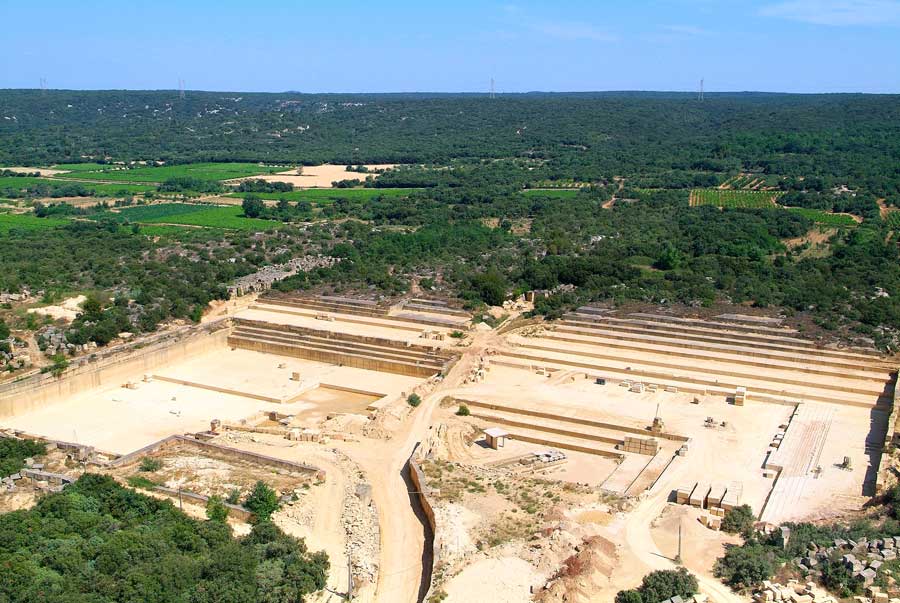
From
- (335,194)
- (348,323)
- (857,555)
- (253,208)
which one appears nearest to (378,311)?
(348,323)

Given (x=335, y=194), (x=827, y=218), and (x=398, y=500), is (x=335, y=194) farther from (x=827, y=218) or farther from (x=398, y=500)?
(x=398, y=500)

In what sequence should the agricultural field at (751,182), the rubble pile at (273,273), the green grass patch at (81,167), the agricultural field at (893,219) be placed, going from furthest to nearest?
the green grass patch at (81,167) → the agricultural field at (751,182) → the agricultural field at (893,219) → the rubble pile at (273,273)

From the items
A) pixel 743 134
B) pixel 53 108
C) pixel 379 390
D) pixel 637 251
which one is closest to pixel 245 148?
pixel 53 108

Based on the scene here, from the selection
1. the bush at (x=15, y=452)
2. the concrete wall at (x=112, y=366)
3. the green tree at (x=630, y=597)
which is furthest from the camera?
the concrete wall at (x=112, y=366)

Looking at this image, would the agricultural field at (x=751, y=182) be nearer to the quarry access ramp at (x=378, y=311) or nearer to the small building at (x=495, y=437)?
the quarry access ramp at (x=378, y=311)

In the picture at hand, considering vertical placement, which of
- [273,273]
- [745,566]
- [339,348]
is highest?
[745,566]

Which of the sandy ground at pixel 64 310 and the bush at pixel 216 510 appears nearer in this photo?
the bush at pixel 216 510

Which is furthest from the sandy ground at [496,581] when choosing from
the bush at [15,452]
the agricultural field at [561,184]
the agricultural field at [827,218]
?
the agricultural field at [561,184]
